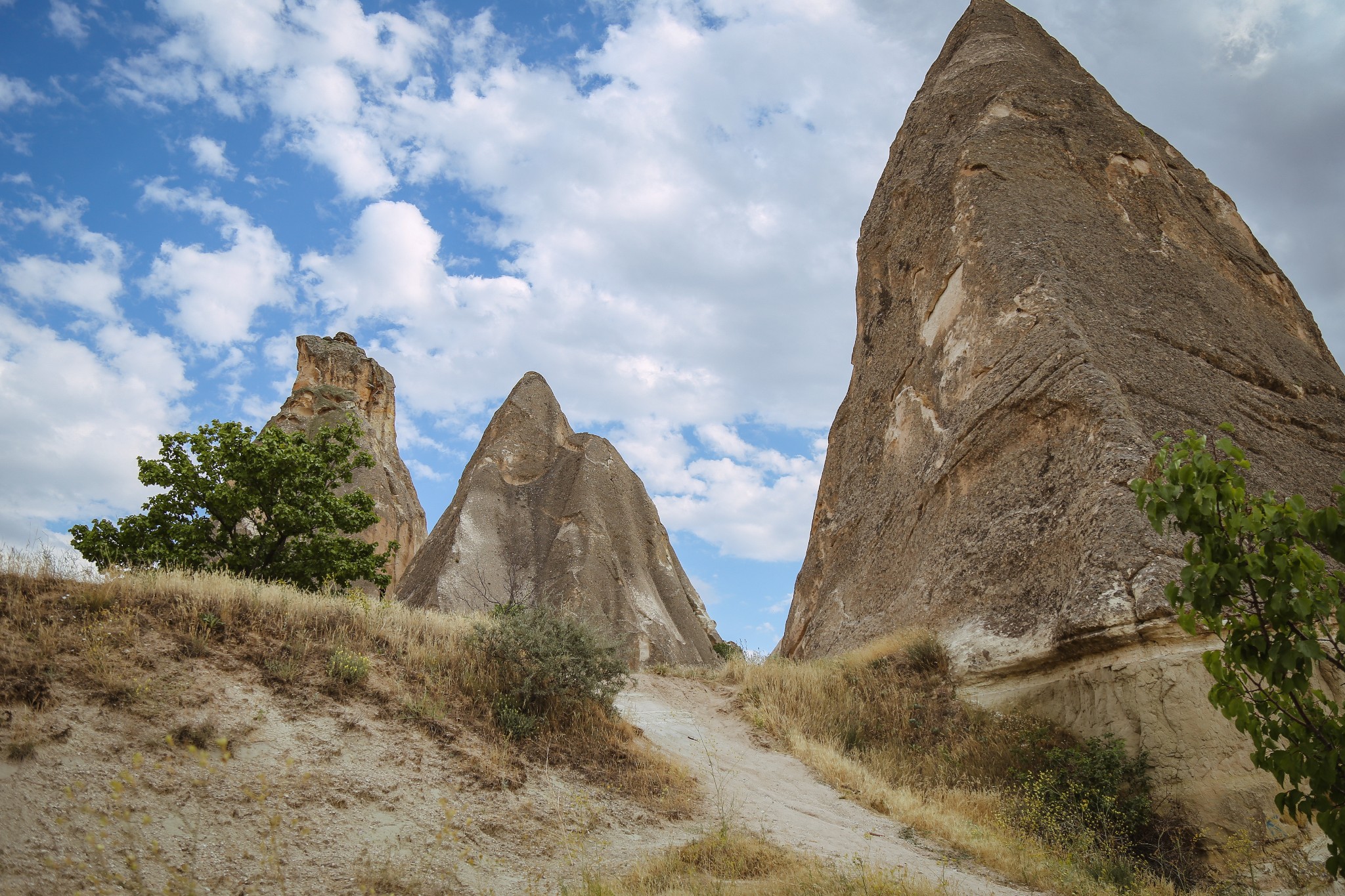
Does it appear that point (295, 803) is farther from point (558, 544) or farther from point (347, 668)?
point (558, 544)

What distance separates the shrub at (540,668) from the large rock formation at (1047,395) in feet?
15.8

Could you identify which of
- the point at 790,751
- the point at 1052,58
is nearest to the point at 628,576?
the point at 790,751

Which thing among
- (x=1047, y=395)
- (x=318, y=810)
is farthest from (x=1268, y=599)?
(x=1047, y=395)

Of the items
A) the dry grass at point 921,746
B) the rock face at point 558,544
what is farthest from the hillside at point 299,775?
the rock face at point 558,544

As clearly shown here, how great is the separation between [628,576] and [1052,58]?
1858 cm

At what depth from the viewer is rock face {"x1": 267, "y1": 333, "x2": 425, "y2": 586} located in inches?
1346

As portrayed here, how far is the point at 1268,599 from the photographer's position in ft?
12.0

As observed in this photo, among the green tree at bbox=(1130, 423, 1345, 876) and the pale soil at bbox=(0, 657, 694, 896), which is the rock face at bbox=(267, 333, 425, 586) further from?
the green tree at bbox=(1130, 423, 1345, 876)

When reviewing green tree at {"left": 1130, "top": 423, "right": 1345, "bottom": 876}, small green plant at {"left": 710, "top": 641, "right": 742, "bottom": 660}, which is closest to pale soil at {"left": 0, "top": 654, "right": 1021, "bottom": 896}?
green tree at {"left": 1130, "top": 423, "right": 1345, "bottom": 876}

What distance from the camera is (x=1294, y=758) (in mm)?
3564

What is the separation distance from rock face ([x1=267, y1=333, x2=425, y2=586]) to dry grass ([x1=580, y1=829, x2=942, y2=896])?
27.0 metres

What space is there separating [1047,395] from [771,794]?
275 inches

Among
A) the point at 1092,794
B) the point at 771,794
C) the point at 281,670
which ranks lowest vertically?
the point at 771,794

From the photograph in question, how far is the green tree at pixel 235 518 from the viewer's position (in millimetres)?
14656
